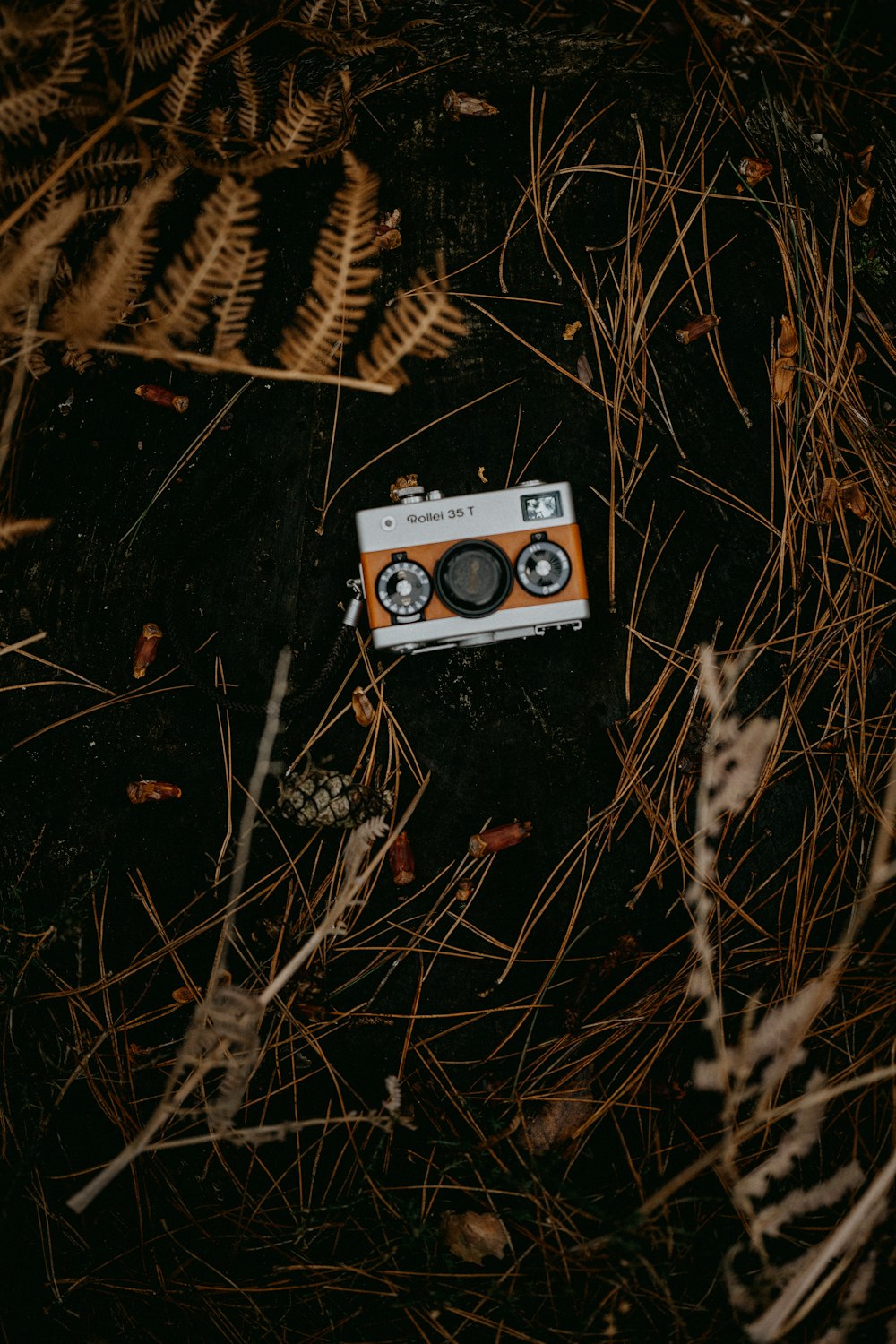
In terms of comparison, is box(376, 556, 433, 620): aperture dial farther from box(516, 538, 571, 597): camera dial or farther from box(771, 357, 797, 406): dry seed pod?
box(771, 357, 797, 406): dry seed pod

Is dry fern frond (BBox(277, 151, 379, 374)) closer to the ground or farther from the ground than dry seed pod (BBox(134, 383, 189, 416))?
farther from the ground

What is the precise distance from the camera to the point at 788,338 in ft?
7.43

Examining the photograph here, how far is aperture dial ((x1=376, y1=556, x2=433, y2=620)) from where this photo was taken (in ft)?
6.75

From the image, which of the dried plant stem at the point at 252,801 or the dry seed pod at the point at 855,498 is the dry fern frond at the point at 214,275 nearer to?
the dried plant stem at the point at 252,801

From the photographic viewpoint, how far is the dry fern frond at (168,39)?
1.95 meters

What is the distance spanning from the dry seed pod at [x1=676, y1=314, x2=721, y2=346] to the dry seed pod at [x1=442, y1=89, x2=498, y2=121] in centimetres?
87

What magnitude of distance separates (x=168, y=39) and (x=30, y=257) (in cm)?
73

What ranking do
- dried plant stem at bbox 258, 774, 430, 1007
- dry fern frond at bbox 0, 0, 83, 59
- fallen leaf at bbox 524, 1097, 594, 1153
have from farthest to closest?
1. fallen leaf at bbox 524, 1097, 594, 1153
2. dried plant stem at bbox 258, 774, 430, 1007
3. dry fern frond at bbox 0, 0, 83, 59

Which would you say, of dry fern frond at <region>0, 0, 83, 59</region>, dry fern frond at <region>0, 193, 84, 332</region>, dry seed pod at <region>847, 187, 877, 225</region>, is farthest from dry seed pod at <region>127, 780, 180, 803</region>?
dry seed pod at <region>847, 187, 877, 225</region>

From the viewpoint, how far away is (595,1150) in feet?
7.13

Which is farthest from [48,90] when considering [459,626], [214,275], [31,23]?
[459,626]

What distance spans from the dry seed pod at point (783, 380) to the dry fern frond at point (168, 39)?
1.82m

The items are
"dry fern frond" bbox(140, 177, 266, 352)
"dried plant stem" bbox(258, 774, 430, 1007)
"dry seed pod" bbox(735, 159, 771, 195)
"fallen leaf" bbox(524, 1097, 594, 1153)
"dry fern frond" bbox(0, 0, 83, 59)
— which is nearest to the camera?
"dry fern frond" bbox(0, 0, 83, 59)

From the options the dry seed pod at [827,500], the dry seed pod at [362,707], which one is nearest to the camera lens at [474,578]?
the dry seed pod at [362,707]
